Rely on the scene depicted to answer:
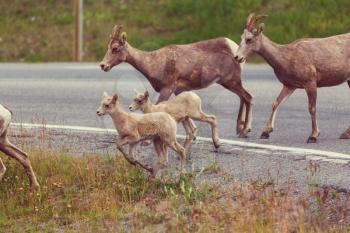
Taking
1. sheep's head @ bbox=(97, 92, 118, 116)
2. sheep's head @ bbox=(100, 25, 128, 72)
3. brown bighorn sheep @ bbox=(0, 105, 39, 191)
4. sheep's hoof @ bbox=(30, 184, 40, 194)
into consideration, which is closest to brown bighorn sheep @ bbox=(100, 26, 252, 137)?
sheep's head @ bbox=(100, 25, 128, 72)

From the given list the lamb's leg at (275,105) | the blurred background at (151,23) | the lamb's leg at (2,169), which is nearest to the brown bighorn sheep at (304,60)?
the lamb's leg at (275,105)

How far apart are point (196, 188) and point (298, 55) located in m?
2.71

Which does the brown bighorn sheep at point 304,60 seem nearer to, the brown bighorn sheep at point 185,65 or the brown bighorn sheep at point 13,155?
the brown bighorn sheep at point 185,65

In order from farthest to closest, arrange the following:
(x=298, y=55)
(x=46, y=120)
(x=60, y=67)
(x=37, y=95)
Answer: (x=60, y=67)
(x=37, y=95)
(x=46, y=120)
(x=298, y=55)

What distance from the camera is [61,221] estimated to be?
358 inches

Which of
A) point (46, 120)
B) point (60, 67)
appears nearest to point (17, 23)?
point (60, 67)

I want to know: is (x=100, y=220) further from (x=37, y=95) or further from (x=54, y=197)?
(x=37, y=95)

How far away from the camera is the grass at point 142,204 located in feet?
27.0

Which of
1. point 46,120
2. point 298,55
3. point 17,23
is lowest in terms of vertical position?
point 17,23

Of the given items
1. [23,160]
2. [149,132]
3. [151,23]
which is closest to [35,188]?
[23,160]

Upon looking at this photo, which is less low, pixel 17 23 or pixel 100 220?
pixel 100 220

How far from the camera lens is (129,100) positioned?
15.8 meters

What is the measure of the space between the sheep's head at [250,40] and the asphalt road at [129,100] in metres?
1.01

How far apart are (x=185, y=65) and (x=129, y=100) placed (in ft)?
13.6
